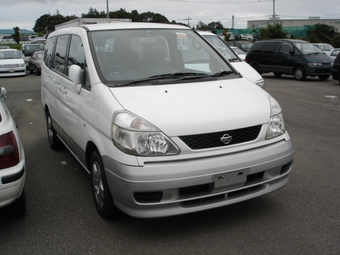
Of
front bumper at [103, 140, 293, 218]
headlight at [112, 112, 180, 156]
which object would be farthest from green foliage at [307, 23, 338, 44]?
headlight at [112, 112, 180, 156]

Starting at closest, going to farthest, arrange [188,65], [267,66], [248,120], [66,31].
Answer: [248,120] → [188,65] → [66,31] → [267,66]

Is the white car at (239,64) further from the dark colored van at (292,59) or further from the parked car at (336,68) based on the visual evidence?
the dark colored van at (292,59)

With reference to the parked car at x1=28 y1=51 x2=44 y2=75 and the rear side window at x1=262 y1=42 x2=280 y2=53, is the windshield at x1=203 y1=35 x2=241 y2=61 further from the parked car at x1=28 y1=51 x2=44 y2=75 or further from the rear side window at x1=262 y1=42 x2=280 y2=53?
the parked car at x1=28 y1=51 x2=44 y2=75

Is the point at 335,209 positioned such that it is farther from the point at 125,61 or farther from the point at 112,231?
the point at 125,61

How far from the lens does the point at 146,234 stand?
3418 millimetres

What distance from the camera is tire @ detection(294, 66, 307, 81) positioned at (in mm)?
16377

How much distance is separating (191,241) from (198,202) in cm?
35

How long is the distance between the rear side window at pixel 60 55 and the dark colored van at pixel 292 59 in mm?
13011

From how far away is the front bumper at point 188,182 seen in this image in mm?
3014

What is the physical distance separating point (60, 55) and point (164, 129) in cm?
285

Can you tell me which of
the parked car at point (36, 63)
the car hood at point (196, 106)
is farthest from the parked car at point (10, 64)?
the car hood at point (196, 106)

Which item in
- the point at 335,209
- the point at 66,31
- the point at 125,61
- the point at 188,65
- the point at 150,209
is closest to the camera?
the point at 150,209

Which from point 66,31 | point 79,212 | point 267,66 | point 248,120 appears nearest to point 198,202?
point 248,120

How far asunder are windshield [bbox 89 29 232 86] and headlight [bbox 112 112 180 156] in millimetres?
767
